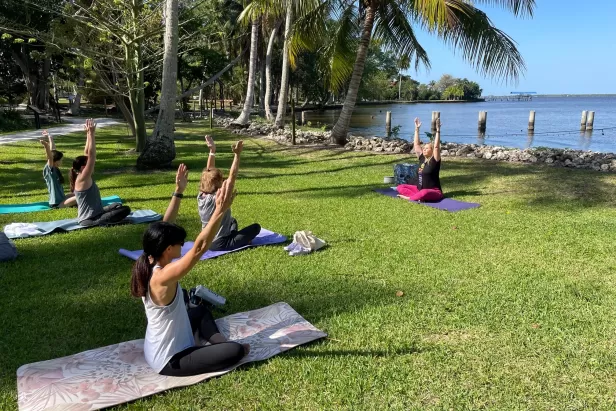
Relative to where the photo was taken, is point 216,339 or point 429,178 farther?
point 429,178

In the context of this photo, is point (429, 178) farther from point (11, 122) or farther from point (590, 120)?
point (590, 120)

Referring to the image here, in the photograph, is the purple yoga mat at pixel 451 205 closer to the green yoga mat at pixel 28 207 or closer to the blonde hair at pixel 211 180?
the blonde hair at pixel 211 180

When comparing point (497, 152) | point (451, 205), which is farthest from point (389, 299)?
point (497, 152)

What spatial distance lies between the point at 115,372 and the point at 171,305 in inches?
27.8

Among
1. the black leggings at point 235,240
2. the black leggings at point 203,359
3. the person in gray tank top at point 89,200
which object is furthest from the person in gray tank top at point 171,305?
the person in gray tank top at point 89,200

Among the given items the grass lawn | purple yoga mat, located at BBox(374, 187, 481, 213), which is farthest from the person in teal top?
purple yoga mat, located at BBox(374, 187, 481, 213)

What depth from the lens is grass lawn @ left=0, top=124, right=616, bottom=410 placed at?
324cm

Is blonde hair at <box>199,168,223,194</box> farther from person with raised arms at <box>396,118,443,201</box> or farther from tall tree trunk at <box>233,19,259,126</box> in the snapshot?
tall tree trunk at <box>233,19,259,126</box>

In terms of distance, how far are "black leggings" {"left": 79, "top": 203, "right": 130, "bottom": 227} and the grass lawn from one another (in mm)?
226

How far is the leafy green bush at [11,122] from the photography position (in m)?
22.4

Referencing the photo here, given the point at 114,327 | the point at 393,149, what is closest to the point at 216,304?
the point at 114,327

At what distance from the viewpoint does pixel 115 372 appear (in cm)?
342

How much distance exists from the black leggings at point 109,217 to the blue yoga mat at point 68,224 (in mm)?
97

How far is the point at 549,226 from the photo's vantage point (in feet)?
23.1
